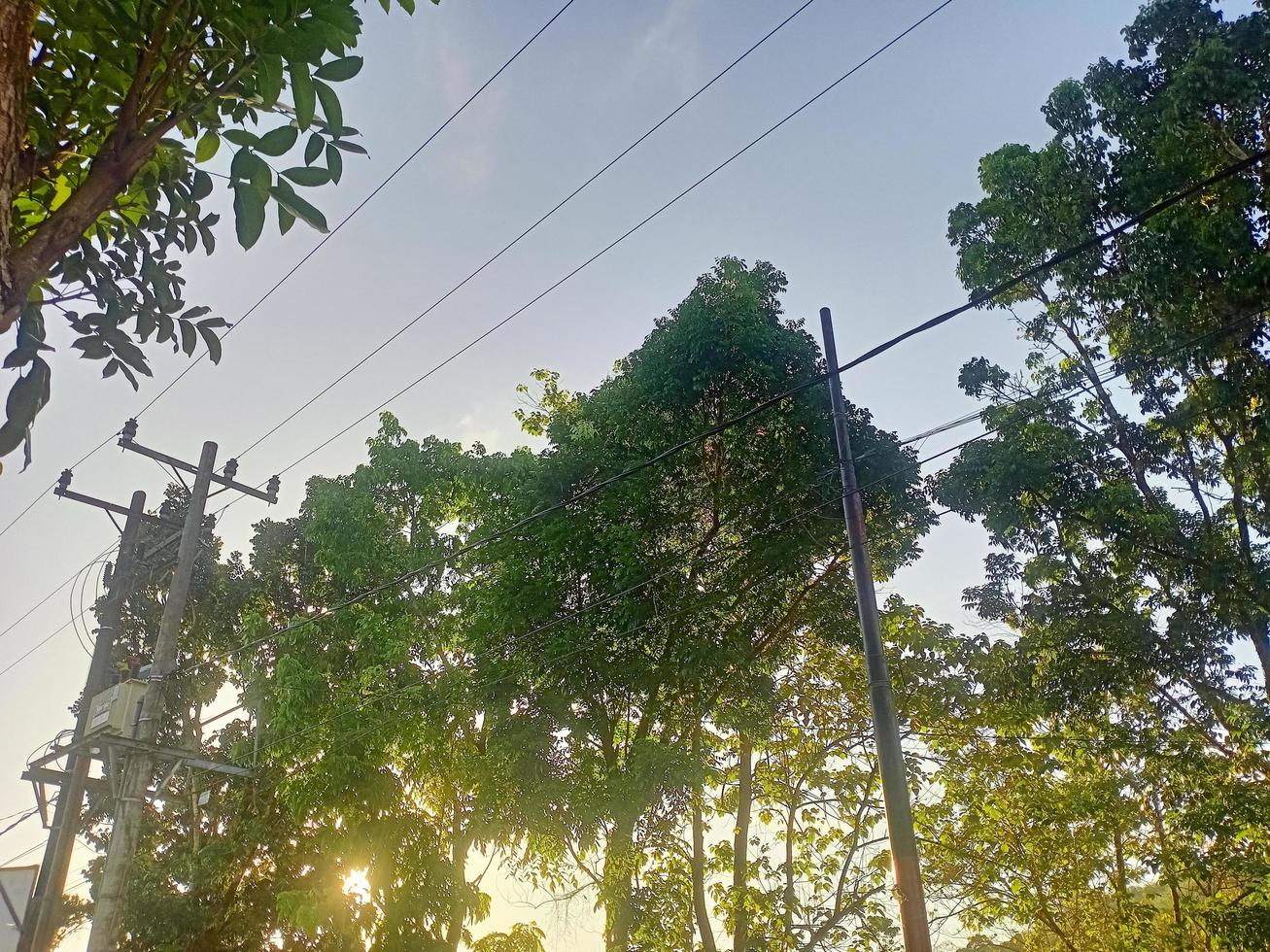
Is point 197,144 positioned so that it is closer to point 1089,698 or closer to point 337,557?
point 1089,698

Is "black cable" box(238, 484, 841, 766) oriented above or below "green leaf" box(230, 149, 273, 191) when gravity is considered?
above

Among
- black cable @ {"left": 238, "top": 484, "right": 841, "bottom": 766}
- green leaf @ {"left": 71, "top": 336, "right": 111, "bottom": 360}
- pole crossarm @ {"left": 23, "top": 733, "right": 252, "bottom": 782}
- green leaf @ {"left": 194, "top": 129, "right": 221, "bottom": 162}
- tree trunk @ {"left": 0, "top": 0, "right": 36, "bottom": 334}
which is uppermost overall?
black cable @ {"left": 238, "top": 484, "right": 841, "bottom": 766}

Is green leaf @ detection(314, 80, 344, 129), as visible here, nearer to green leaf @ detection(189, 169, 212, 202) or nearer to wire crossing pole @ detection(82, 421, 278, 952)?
green leaf @ detection(189, 169, 212, 202)

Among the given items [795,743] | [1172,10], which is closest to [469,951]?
[795,743]

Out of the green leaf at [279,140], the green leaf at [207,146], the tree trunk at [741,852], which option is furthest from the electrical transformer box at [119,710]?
the green leaf at [279,140]

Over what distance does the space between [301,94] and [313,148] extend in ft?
0.85

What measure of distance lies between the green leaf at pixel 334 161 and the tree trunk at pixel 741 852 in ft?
46.5

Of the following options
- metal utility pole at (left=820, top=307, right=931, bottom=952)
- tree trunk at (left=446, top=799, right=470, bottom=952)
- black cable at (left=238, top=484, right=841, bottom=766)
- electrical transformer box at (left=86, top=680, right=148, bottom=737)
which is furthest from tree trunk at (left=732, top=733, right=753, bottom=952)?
electrical transformer box at (left=86, top=680, right=148, bottom=737)

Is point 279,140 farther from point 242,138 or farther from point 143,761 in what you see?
point 143,761

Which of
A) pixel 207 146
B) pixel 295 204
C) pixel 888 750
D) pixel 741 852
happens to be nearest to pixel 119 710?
pixel 888 750

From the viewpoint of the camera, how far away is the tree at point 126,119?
1.72 meters

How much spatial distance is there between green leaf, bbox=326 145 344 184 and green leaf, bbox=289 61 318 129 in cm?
23

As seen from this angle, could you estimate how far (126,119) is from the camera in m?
1.91

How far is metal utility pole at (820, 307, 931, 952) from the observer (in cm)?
660
